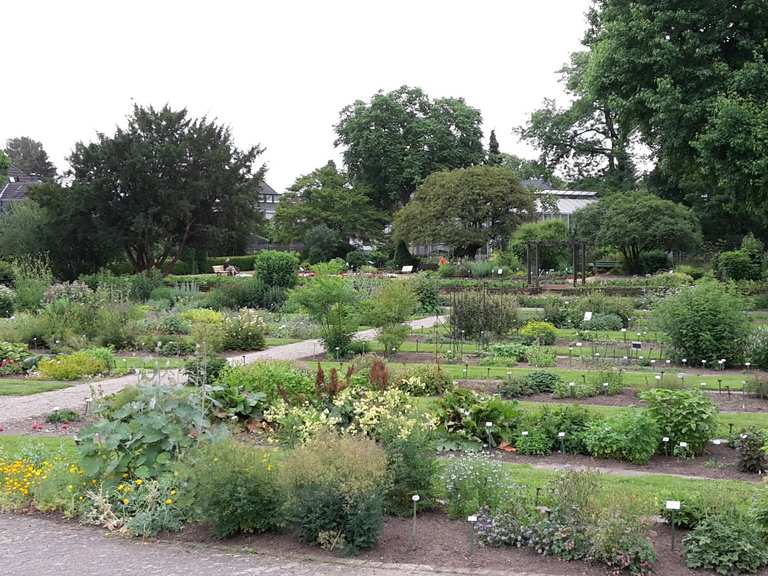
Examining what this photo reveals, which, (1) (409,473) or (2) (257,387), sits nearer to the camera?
(1) (409,473)

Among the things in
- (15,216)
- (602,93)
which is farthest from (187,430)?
(15,216)

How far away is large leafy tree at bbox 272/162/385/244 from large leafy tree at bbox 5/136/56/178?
168 feet

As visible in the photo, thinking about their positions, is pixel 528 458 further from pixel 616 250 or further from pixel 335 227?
pixel 335 227

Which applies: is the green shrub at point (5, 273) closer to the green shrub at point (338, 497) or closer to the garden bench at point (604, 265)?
the garden bench at point (604, 265)

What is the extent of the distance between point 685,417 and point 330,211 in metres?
47.1

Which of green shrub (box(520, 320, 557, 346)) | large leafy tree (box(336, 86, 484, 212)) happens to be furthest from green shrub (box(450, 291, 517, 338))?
large leafy tree (box(336, 86, 484, 212))

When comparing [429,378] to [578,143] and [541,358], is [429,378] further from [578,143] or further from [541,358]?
[578,143]

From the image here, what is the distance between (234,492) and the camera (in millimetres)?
5488

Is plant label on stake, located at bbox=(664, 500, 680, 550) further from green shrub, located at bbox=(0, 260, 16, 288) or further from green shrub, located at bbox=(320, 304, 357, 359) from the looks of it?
green shrub, located at bbox=(0, 260, 16, 288)

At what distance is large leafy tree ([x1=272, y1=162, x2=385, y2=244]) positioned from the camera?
174 feet

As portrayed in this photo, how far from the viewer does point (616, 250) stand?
3997cm

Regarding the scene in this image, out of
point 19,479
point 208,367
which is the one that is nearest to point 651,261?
point 208,367

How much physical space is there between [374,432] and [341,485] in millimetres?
1846

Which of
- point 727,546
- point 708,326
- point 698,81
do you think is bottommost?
point 727,546
